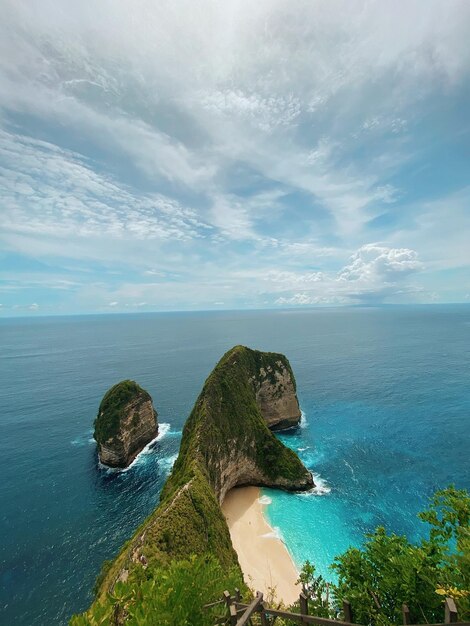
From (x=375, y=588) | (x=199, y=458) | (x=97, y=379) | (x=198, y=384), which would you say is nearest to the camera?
(x=375, y=588)

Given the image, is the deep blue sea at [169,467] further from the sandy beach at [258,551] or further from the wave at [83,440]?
the sandy beach at [258,551]

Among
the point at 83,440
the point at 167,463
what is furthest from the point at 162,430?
the point at 83,440

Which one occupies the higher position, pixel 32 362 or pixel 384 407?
pixel 32 362

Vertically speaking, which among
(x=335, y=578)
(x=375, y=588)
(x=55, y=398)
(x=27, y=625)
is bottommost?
(x=335, y=578)

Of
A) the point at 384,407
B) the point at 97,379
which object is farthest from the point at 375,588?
the point at 97,379

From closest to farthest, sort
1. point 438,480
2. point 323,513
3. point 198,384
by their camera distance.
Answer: point 323,513, point 438,480, point 198,384

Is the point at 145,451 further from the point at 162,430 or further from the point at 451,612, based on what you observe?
the point at 451,612

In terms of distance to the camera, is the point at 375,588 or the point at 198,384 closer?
the point at 375,588

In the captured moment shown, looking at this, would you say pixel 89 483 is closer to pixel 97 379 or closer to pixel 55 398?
pixel 55 398
